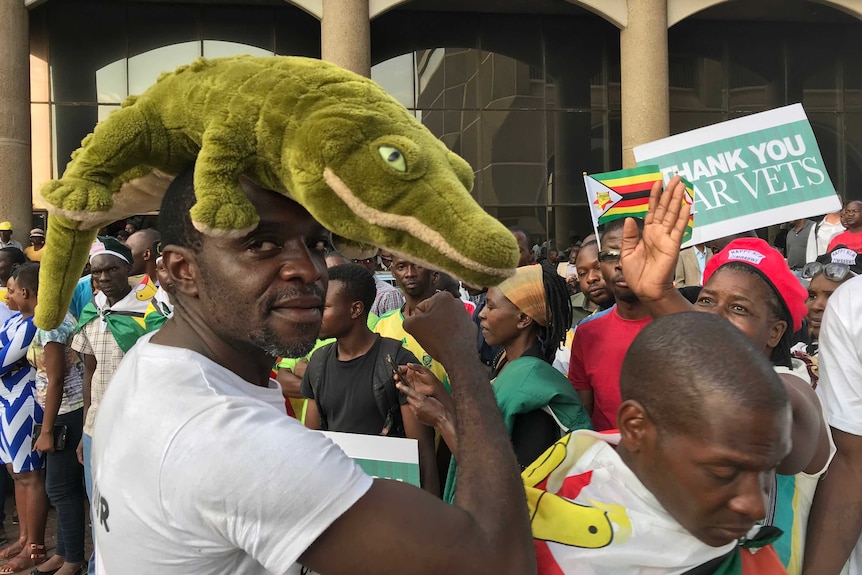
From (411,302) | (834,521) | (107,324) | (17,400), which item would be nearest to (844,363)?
(834,521)

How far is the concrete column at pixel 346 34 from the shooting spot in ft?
39.4

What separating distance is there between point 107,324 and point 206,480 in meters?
3.91

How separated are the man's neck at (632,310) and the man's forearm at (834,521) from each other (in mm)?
1018

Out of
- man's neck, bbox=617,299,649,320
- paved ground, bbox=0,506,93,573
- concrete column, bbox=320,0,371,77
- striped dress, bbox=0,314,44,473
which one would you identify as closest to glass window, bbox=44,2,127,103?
concrete column, bbox=320,0,371,77

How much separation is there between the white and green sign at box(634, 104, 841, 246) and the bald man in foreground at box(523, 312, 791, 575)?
2.03m

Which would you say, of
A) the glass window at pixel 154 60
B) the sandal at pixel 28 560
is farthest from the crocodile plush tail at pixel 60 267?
the glass window at pixel 154 60

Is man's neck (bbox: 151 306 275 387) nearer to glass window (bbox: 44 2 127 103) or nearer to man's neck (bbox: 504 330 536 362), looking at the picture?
man's neck (bbox: 504 330 536 362)

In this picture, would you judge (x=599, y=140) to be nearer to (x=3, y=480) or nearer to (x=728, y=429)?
(x=3, y=480)

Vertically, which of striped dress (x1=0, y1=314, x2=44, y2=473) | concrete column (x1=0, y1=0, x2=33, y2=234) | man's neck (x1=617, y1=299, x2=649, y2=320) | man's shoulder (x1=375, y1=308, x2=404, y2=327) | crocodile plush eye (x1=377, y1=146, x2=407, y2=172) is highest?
concrete column (x1=0, y1=0, x2=33, y2=234)

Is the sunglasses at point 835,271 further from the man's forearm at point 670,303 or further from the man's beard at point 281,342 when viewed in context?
the man's beard at point 281,342

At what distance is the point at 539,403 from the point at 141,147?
165 cm

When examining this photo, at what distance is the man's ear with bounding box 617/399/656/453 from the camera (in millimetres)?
1602

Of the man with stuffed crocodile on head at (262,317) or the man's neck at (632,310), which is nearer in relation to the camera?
the man with stuffed crocodile on head at (262,317)

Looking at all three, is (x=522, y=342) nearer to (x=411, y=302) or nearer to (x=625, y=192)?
(x=625, y=192)
